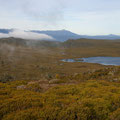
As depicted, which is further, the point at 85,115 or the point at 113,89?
the point at 113,89

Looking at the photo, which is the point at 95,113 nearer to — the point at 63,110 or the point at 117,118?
the point at 117,118

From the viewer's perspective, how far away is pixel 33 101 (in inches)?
280

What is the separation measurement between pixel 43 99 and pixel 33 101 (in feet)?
1.93

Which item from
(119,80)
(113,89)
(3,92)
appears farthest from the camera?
(119,80)

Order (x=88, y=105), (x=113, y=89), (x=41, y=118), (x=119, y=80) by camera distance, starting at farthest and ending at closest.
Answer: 1. (x=119, y=80)
2. (x=113, y=89)
3. (x=88, y=105)
4. (x=41, y=118)

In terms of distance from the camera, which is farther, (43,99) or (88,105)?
(43,99)

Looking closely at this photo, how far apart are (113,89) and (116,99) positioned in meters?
2.20

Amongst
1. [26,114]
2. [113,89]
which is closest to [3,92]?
[26,114]

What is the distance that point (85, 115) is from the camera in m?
5.95

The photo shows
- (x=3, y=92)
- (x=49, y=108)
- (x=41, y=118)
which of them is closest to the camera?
(x=41, y=118)

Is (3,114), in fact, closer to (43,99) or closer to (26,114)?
(26,114)

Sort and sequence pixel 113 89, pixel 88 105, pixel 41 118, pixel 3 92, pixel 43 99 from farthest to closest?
1. pixel 113 89
2. pixel 3 92
3. pixel 43 99
4. pixel 88 105
5. pixel 41 118

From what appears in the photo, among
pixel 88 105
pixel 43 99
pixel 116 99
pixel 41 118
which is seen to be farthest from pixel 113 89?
pixel 41 118

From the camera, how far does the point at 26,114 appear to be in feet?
18.9
